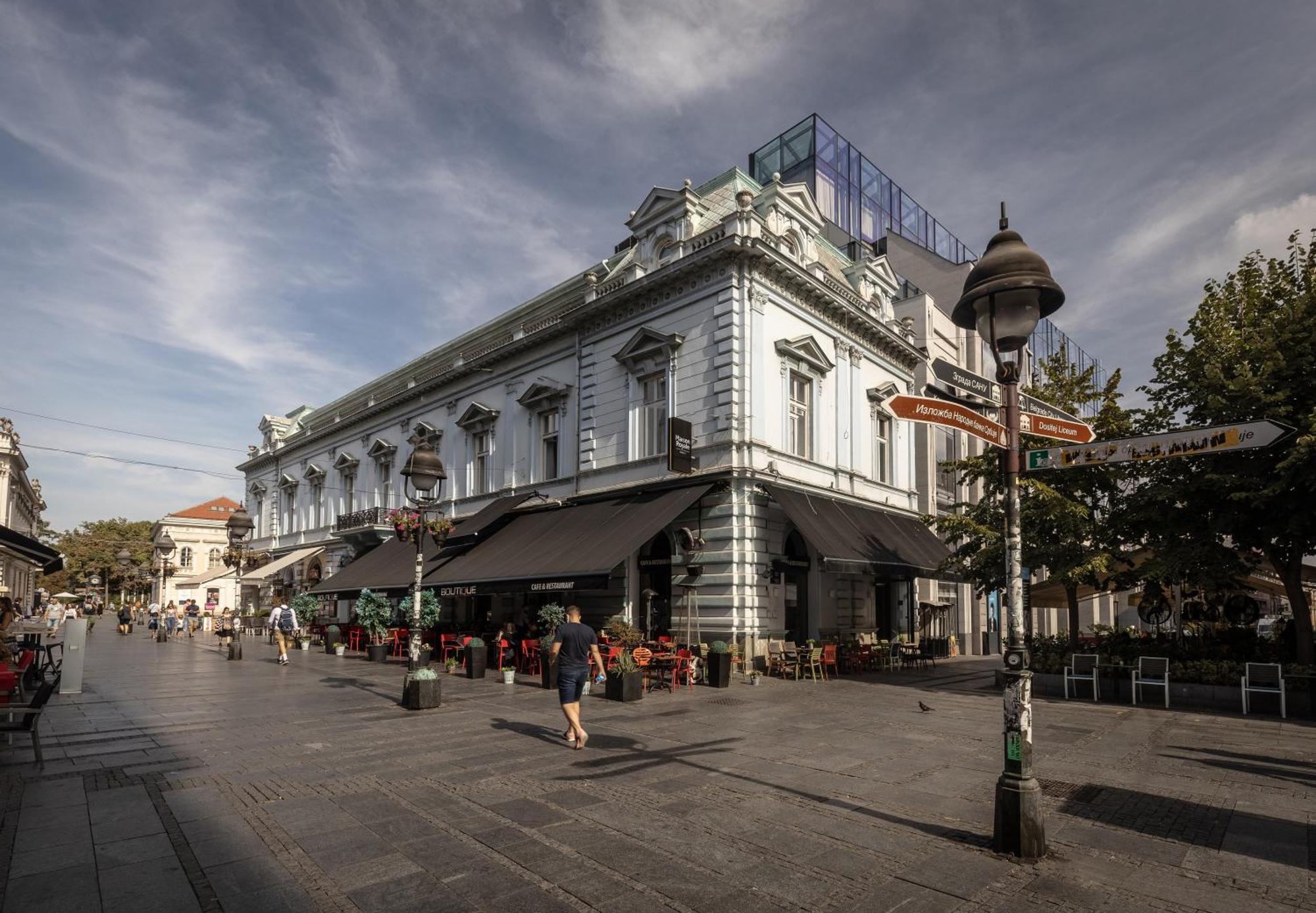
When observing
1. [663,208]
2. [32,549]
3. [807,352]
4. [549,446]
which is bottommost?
[32,549]

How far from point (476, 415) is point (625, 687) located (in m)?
17.1

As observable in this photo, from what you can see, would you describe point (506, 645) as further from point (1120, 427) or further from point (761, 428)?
point (1120, 427)

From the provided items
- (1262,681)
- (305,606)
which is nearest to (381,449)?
(305,606)

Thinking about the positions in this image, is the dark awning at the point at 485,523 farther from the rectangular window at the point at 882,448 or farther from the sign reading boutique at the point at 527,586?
the rectangular window at the point at 882,448

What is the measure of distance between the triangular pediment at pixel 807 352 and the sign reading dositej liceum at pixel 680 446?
12.0ft

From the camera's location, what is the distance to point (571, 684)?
998 cm

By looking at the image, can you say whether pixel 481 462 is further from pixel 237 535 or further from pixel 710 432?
pixel 710 432

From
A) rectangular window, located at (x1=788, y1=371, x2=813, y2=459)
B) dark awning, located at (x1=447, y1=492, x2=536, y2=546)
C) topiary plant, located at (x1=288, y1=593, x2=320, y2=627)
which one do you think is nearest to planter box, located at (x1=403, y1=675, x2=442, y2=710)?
dark awning, located at (x1=447, y1=492, x2=536, y2=546)

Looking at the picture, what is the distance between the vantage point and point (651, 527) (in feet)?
59.9

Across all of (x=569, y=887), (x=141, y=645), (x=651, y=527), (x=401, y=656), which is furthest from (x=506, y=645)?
(x=141, y=645)

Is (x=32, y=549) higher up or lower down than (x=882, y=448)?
lower down

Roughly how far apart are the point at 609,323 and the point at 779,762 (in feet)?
54.8

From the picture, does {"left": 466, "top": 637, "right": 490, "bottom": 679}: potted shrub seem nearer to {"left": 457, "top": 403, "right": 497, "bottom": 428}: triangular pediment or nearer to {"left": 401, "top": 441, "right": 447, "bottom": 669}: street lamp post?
{"left": 401, "top": 441, "right": 447, "bottom": 669}: street lamp post

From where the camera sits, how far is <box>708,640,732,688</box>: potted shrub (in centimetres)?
1667
